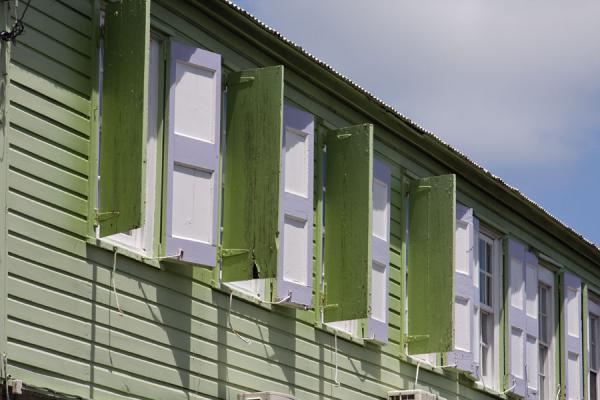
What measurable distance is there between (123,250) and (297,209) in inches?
110

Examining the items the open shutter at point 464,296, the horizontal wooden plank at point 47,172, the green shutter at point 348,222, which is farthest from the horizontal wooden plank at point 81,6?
the open shutter at point 464,296

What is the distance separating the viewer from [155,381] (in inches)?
507

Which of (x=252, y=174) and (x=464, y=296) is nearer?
(x=252, y=174)

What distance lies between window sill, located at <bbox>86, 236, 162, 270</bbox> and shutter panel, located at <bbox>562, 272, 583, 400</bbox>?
9808 millimetres

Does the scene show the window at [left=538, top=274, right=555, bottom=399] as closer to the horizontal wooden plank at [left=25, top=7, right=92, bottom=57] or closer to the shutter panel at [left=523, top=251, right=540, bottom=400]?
the shutter panel at [left=523, top=251, right=540, bottom=400]

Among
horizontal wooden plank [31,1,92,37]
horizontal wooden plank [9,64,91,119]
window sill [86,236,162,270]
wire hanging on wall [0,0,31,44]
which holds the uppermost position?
horizontal wooden plank [31,1,92,37]

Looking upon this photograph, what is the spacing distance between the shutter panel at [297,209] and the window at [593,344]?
8.71m

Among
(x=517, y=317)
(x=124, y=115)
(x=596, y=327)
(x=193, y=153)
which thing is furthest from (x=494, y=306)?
(x=124, y=115)

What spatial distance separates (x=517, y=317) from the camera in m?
20.0

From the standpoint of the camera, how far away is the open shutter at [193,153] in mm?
13172

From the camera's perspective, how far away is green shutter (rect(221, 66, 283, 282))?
44.8 ft

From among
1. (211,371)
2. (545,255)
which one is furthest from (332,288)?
(545,255)

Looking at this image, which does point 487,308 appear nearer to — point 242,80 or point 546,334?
point 546,334

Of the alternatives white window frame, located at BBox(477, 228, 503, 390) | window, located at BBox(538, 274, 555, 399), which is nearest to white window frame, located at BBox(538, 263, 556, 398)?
window, located at BBox(538, 274, 555, 399)
